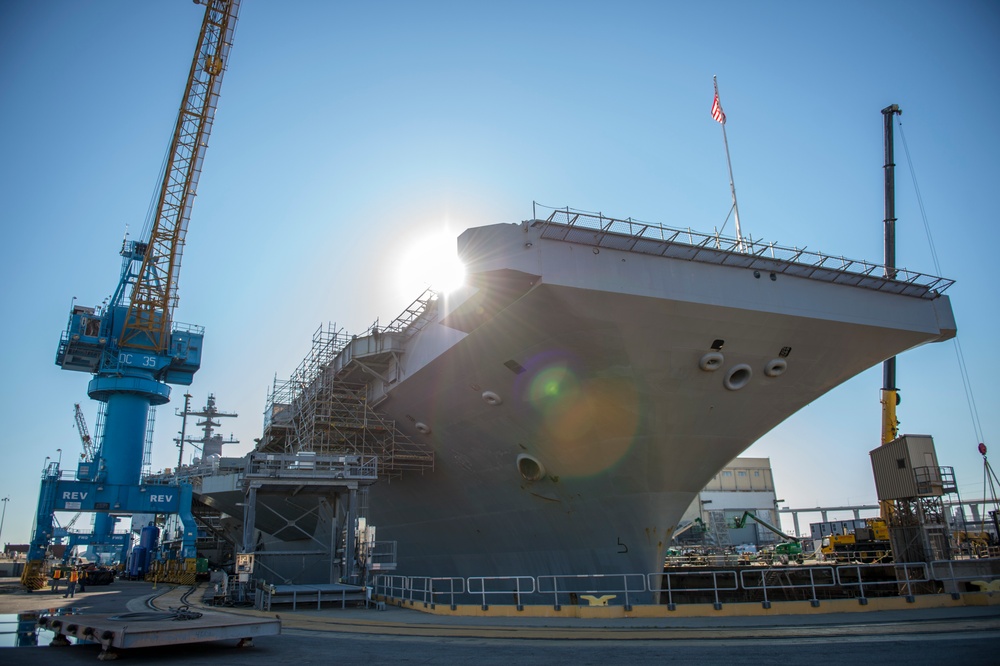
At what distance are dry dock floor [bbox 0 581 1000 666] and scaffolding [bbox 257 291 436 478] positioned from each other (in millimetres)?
9977

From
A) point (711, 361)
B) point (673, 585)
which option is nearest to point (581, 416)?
point (711, 361)

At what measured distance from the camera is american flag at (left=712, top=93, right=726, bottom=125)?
18.4 meters

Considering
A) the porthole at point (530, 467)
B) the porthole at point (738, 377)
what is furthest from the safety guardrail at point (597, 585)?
the porthole at point (738, 377)

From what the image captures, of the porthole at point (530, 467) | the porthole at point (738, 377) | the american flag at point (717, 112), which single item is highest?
the american flag at point (717, 112)

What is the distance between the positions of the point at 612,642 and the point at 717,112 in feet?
49.9

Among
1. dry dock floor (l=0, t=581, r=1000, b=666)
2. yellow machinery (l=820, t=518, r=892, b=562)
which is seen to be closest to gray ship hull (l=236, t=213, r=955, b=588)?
dry dock floor (l=0, t=581, r=1000, b=666)

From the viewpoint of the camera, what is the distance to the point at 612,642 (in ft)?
27.7

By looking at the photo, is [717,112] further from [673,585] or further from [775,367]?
[673,585]

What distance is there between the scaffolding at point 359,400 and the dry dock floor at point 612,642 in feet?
32.7

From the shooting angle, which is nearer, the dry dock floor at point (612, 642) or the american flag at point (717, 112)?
the dry dock floor at point (612, 642)

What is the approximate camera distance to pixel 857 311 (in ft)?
48.1

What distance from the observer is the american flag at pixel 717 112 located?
60.4 ft

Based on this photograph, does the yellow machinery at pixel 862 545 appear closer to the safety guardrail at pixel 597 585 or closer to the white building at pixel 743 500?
the safety guardrail at pixel 597 585

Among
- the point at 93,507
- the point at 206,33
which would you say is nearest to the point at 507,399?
the point at 93,507
